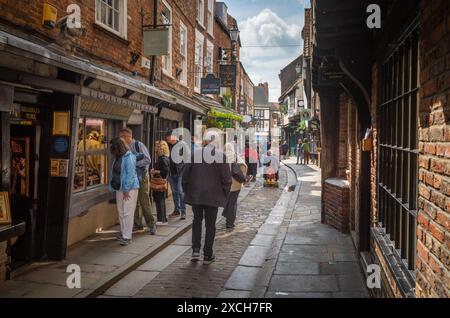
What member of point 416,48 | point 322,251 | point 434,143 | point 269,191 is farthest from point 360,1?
point 269,191

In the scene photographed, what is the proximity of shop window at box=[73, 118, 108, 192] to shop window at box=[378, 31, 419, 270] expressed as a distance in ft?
16.2

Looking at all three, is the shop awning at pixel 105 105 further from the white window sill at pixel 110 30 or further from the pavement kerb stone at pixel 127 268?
the pavement kerb stone at pixel 127 268

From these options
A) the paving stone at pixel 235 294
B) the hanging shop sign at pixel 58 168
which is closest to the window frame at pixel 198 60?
the hanging shop sign at pixel 58 168

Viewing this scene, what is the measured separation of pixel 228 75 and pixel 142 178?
43.7 feet

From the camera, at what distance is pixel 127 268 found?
591cm

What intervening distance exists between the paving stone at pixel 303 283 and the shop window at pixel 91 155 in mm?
3903

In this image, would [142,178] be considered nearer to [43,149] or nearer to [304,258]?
[43,149]

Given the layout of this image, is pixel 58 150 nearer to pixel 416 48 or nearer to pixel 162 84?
pixel 416 48

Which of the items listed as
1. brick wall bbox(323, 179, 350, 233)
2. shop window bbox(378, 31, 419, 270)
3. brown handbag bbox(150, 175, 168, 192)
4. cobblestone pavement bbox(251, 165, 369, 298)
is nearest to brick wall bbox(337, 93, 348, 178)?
brick wall bbox(323, 179, 350, 233)

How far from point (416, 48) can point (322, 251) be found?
4.25 m

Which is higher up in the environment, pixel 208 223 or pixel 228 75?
pixel 228 75

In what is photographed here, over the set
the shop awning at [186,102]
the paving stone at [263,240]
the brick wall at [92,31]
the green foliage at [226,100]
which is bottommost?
the paving stone at [263,240]

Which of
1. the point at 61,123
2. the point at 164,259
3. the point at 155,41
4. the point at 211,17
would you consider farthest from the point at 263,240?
the point at 211,17

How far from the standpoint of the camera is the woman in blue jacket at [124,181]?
7031 millimetres
